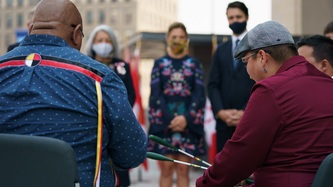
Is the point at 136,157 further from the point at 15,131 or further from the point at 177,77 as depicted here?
the point at 177,77

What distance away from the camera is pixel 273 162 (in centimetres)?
341

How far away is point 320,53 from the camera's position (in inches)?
192

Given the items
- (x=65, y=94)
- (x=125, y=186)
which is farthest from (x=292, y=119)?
(x=125, y=186)

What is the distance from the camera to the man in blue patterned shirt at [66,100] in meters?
3.44

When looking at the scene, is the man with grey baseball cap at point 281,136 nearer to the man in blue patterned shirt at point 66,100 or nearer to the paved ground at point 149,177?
the man in blue patterned shirt at point 66,100

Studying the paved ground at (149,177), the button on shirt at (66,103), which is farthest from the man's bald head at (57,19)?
the paved ground at (149,177)

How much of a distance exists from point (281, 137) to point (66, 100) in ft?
3.31

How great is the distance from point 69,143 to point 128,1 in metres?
107

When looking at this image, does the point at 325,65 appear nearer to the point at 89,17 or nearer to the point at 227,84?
the point at 227,84

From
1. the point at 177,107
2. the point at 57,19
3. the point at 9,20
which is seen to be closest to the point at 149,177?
the point at 177,107

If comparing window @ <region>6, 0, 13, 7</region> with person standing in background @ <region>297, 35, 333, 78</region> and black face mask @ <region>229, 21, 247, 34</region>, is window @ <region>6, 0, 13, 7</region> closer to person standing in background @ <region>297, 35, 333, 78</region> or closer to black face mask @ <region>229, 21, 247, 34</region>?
black face mask @ <region>229, 21, 247, 34</region>

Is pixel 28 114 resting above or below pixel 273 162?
above

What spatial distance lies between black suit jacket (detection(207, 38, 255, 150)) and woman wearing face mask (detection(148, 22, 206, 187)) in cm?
40

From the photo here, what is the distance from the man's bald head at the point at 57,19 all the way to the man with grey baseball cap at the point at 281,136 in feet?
3.22
